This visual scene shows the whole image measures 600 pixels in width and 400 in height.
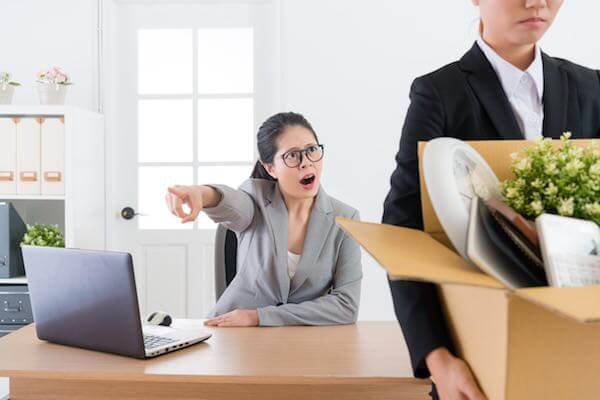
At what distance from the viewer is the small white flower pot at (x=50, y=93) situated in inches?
141

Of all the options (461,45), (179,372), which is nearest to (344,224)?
(179,372)

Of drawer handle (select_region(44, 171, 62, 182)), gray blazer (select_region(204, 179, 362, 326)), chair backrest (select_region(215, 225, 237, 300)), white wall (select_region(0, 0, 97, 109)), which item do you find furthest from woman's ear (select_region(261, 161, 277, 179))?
white wall (select_region(0, 0, 97, 109))

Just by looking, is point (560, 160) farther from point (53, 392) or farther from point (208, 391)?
point (53, 392)

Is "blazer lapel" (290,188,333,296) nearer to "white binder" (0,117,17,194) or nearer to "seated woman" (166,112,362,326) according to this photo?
"seated woman" (166,112,362,326)

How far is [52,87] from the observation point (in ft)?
11.8

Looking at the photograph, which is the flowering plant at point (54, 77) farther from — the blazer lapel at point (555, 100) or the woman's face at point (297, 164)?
the blazer lapel at point (555, 100)

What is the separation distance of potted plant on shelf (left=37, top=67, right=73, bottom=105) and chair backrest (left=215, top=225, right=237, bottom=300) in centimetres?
157

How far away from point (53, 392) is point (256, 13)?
2.66 meters

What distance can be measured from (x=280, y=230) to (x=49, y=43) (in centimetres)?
227

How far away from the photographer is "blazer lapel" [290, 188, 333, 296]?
2244 millimetres

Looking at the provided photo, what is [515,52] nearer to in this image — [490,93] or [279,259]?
[490,93]

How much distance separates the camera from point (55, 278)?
5.68 ft

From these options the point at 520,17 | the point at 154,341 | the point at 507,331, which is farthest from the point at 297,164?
the point at 507,331

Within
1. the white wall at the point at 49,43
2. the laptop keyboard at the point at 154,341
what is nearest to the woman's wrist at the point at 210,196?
the laptop keyboard at the point at 154,341
